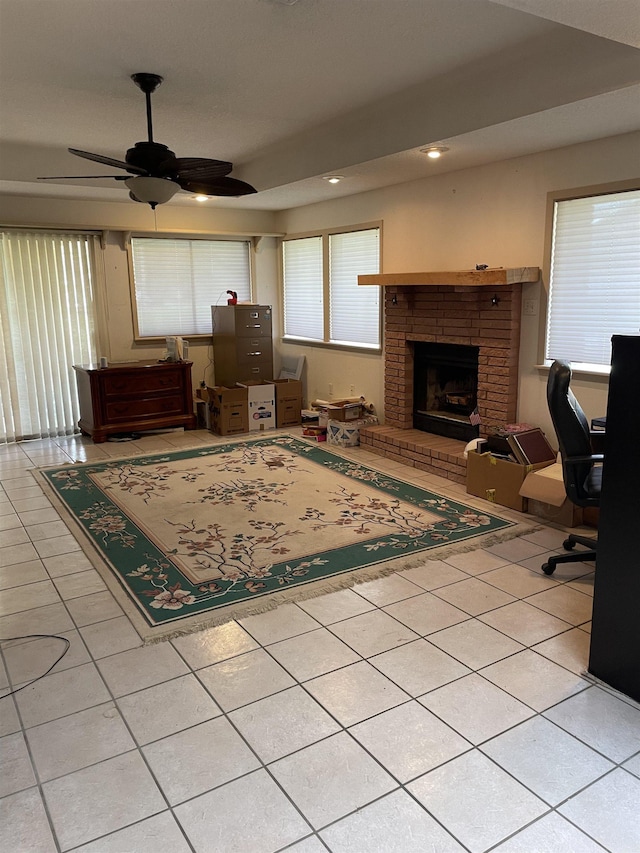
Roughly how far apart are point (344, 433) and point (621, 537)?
3779mm

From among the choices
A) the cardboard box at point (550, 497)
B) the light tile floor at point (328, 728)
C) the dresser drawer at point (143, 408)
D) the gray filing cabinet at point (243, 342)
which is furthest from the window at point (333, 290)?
the light tile floor at point (328, 728)

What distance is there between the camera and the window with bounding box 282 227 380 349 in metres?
6.25

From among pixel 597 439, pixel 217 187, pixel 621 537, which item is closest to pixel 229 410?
pixel 217 187

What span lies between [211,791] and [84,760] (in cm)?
45

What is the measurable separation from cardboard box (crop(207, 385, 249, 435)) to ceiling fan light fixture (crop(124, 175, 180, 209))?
293 centimetres

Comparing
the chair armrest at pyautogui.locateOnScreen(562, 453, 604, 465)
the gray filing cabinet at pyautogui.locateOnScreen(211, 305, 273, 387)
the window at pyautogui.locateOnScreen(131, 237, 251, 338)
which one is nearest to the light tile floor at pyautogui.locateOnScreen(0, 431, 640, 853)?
the chair armrest at pyautogui.locateOnScreen(562, 453, 604, 465)

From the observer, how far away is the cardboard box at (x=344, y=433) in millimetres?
5910

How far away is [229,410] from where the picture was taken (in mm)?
6473

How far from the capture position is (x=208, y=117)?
4.35m

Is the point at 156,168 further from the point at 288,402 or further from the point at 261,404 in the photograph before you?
the point at 288,402

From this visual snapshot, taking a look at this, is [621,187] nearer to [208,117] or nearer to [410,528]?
[410,528]

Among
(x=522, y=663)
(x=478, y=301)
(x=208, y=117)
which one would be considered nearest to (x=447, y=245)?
(x=478, y=301)

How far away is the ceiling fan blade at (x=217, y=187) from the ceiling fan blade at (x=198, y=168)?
0.30 ft

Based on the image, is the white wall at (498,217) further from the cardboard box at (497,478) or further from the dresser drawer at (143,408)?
the dresser drawer at (143,408)
